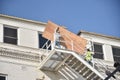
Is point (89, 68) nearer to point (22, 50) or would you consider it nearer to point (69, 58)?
point (69, 58)

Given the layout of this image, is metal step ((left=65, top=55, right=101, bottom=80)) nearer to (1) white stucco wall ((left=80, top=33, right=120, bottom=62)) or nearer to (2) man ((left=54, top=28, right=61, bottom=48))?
(2) man ((left=54, top=28, right=61, bottom=48))

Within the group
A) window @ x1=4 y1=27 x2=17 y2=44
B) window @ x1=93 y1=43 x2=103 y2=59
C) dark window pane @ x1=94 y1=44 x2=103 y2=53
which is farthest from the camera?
dark window pane @ x1=94 y1=44 x2=103 y2=53

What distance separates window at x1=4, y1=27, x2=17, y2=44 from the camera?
2884cm

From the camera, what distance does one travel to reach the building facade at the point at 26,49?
27.4 m

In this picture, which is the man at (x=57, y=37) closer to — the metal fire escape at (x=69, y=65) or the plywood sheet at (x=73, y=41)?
the plywood sheet at (x=73, y=41)

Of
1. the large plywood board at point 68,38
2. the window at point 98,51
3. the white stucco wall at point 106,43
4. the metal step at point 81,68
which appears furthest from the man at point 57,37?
the window at point 98,51

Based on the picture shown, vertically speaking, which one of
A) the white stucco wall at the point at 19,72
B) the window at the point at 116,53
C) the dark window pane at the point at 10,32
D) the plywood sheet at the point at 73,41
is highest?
the dark window pane at the point at 10,32

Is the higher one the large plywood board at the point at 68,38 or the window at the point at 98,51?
the large plywood board at the point at 68,38

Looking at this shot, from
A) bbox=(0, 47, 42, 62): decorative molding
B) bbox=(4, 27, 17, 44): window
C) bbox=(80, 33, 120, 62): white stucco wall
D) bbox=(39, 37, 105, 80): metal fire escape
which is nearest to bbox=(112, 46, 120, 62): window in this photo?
bbox=(80, 33, 120, 62): white stucco wall

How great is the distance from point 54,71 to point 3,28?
15.7ft

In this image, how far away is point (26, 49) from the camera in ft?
93.5

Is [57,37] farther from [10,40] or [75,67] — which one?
[10,40]

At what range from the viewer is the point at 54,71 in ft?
92.2

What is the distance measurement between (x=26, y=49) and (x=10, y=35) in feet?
5.55
